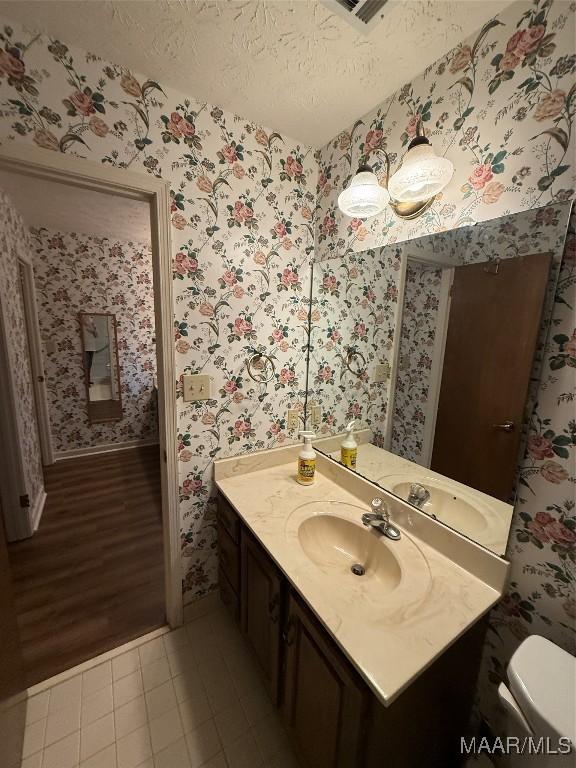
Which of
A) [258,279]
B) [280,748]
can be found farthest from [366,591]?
[258,279]

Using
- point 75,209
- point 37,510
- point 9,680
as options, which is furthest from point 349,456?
point 75,209

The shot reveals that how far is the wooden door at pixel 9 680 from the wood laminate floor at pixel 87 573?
0.86 feet

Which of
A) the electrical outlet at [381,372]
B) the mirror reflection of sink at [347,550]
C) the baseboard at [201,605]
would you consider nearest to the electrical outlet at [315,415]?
the electrical outlet at [381,372]

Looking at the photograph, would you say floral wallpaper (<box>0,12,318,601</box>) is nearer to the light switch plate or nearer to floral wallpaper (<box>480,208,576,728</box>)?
the light switch plate

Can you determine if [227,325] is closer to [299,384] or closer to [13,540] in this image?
[299,384]

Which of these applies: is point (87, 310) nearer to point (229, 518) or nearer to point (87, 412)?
point (87, 412)

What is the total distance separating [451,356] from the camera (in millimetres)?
972

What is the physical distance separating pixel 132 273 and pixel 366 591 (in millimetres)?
3648

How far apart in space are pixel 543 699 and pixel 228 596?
3.84ft

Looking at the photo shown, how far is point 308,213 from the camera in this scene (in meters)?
1.43

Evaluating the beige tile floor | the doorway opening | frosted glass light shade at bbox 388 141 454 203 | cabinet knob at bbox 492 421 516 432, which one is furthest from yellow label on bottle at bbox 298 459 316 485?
frosted glass light shade at bbox 388 141 454 203

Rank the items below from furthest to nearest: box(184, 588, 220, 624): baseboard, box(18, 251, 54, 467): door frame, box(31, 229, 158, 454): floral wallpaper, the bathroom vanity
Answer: box(31, 229, 158, 454): floral wallpaper < box(18, 251, 54, 467): door frame < box(184, 588, 220, 624): baseboard < the bathroom vanity

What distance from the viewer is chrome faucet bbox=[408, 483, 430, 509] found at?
1.05 m

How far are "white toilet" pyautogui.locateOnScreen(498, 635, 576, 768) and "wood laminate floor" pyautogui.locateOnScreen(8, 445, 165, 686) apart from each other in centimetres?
148
